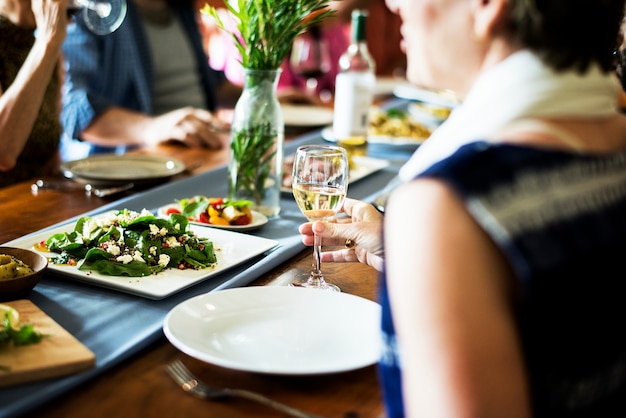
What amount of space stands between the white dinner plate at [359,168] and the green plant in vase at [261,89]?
0.21m

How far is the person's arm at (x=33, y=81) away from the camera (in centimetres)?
188

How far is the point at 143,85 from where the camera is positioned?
3012 millimetres

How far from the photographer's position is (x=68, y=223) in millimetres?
1361

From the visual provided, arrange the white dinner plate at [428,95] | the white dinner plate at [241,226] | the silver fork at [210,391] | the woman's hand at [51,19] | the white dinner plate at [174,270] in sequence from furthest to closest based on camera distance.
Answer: the white dinner plate at [428,95], the woman's hand at [51,19], the white dinner plate at [241,226], the white dinner plate at [174,270], the silver fork at [210,391]

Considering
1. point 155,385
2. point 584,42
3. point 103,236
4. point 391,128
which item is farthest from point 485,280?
point 391,128

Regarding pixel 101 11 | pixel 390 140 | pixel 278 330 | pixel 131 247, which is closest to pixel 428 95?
pixel 390 140

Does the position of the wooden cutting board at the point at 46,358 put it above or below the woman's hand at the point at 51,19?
below

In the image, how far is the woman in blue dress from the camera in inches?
24.2

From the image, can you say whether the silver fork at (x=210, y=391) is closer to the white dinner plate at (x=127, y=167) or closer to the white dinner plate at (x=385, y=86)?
the white dinner plate at (x=127, y=167)

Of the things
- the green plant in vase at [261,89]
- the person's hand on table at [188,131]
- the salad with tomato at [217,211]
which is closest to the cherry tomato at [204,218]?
the salad with tomato at [217,211]

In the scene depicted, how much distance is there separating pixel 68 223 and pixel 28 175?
100cm

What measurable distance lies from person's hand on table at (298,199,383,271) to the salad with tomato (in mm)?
228

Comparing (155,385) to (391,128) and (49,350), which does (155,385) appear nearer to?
(49,350)

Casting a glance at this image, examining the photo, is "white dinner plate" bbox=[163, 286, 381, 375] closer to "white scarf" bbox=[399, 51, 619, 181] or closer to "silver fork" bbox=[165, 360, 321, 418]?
"silver fork" bbox=[165, 360, 321, 418]
